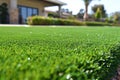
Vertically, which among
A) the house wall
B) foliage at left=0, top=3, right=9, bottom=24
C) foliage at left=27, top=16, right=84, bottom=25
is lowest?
foliage at left=27, top=16, right=84, bottom=25

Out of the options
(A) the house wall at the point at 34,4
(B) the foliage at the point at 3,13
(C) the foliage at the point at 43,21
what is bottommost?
(C) the foliage at the point at 43,21

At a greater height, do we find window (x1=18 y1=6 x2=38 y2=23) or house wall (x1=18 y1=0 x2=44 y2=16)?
house wall (x1=18 y1=0 x2=44 y2=16)

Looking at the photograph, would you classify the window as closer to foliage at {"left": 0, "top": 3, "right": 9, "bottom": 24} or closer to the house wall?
the house wall

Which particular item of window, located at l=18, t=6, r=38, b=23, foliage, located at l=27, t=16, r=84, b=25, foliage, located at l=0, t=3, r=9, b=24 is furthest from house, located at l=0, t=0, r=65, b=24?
foliage, located at l=27, t=16, r=84, b=25

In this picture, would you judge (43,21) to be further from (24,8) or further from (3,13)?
(24,8)

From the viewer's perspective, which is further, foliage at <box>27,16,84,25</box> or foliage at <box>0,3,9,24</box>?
foliage at <box>0,3,9,24</box>

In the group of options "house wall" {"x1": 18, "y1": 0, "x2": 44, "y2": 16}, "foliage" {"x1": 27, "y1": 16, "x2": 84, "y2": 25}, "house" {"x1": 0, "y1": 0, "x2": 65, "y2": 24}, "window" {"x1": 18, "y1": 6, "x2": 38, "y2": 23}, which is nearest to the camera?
"foliage" {"x1": 27, "y1": 16, "x2": 84, "y2": 25}

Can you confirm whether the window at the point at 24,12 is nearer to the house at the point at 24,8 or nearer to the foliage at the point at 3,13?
the house at the point at 24,8

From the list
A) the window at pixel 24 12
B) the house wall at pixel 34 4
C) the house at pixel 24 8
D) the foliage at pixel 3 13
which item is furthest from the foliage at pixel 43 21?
the house wall at pixel 34 4

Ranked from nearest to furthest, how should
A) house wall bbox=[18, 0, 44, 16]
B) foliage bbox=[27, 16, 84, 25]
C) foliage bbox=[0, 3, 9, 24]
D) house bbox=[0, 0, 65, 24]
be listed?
foliage bbox=[27, 16, 84, 25], foliage bbox=[0, 3, 9, 24], house bbox=[0, 0, 65, 24], house wall bbox=[18, 0, 44, 16]
